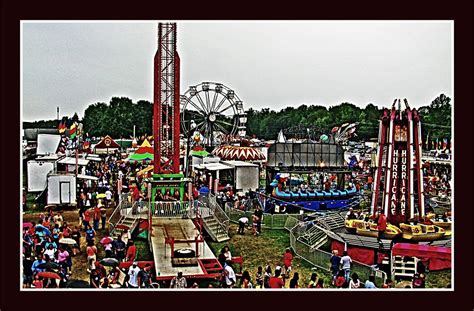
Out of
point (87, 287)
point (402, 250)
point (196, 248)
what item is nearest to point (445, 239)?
point (402, 250)

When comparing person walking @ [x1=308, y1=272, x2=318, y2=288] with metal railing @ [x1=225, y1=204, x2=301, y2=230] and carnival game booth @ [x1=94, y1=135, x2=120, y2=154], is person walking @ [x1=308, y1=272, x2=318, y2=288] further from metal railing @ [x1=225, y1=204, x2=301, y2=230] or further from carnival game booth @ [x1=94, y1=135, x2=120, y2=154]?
carnival game booth @ [x1=94, y1=135, x2=120, y2=154]

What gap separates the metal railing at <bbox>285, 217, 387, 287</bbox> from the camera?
9078 mm

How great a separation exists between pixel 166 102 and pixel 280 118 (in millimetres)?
12213

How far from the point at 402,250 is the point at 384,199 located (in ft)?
5.40

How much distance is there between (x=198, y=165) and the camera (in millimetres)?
20484

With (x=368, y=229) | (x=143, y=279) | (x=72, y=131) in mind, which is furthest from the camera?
(x=72, y=131)

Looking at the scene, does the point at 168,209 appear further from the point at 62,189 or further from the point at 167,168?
the point at 62,189

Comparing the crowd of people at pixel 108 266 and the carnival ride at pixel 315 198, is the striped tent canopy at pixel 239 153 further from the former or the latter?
the crowd of people at pixel 108 266

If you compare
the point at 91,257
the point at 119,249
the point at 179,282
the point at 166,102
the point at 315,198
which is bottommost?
the point at 179,282

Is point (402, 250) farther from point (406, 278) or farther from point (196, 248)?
point (196, 248)

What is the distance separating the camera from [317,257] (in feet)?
32.9

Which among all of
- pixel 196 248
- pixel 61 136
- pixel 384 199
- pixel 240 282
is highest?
pixel 61 136

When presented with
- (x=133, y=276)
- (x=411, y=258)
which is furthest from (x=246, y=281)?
(x=411, y=258)

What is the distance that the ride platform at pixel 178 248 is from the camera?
8.76m
